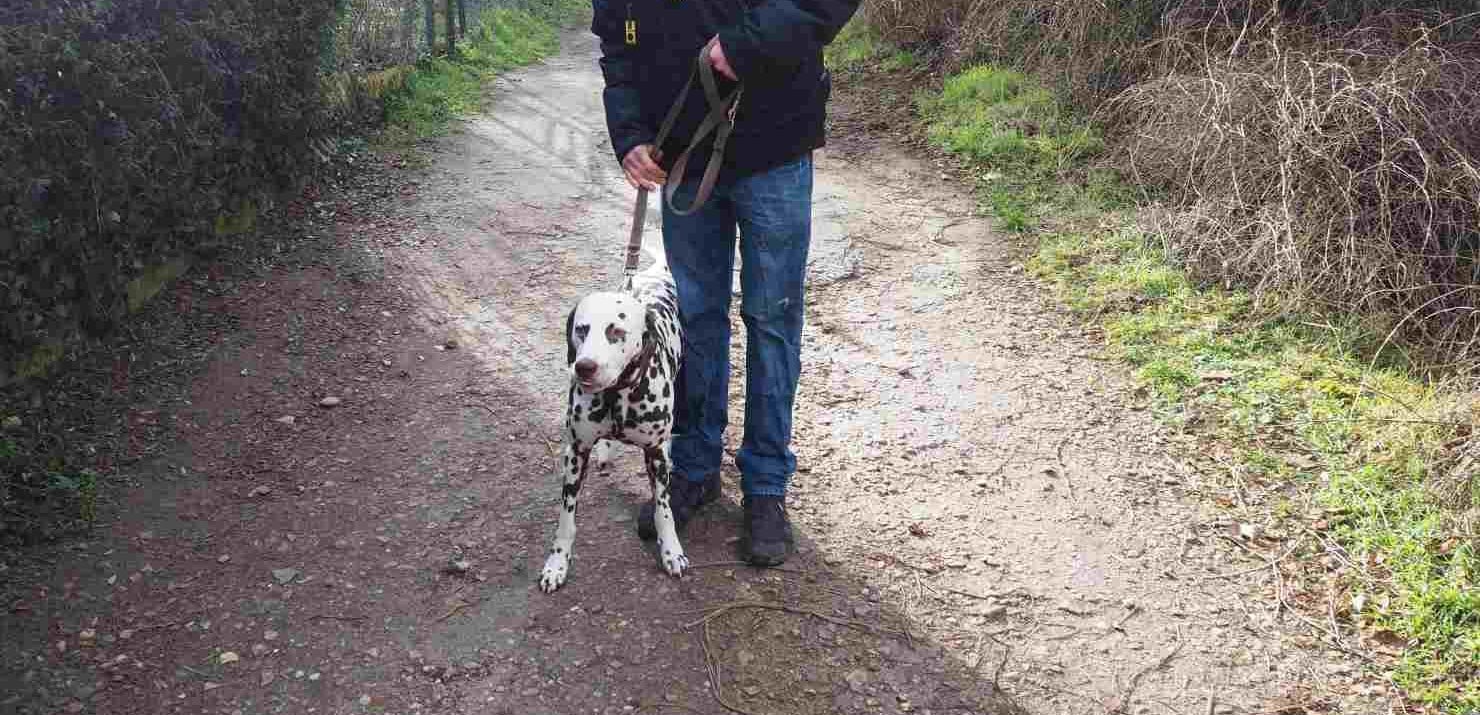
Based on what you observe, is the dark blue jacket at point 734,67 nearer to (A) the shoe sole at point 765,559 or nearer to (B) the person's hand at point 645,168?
(B) the person's hand at point 645,168

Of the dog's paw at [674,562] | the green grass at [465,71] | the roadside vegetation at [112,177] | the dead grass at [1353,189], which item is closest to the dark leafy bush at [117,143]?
the roadside vegetation at [112,177]

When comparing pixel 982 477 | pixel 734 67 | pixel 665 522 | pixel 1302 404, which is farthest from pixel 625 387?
pixel 1302 404

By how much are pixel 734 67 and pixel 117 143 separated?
293 cm

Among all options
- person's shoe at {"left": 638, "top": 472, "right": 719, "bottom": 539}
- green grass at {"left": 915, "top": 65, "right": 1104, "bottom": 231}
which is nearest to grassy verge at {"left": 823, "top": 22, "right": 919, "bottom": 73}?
green grass at {"left": 915, "top": 65, "right": 1104, "bottom": 231}

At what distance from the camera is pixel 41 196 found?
3949 millimetres

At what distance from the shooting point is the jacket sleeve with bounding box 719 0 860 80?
287 cm

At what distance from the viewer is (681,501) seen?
372cm

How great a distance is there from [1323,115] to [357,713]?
5.25 meters

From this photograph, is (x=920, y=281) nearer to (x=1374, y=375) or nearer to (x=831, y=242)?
(x=831, y=242)

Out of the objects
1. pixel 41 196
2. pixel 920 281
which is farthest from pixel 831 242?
pixel 41 196

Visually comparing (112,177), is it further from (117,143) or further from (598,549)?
(598,549)

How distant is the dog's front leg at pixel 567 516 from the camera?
3.35 m

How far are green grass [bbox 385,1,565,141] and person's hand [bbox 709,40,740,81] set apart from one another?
18.5 feet

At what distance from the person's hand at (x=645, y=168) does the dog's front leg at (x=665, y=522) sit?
0.84m
